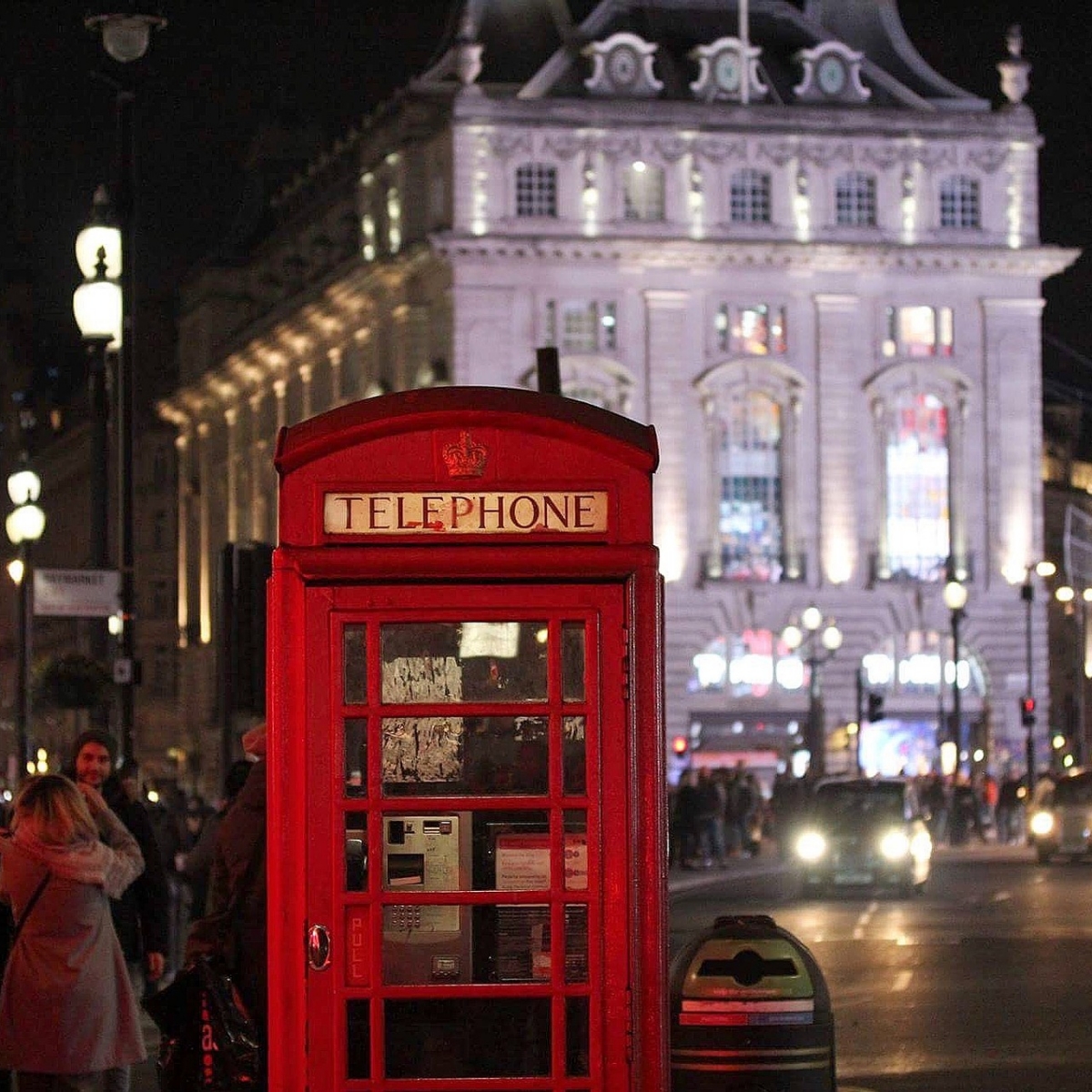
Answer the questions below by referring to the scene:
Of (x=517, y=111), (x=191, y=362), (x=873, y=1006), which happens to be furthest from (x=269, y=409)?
(x=873, y=1006)

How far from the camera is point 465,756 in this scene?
10.2m

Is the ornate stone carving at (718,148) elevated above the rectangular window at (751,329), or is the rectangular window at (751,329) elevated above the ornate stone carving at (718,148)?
the ornate stone carving at (718,148)

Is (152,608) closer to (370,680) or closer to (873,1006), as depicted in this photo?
(873,1006)

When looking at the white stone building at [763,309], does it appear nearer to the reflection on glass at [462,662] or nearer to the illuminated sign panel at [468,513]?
the illuminated sign panel at [468,513]

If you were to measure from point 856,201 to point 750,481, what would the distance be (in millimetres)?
9126

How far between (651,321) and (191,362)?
1455 inches

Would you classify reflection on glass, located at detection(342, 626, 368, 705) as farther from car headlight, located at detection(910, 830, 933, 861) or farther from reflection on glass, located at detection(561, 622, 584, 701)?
car headlight, located at detection(910, 830, 933, 861)

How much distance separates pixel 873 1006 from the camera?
21734 millimetres

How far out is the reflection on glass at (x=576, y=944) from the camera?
10.3 meters

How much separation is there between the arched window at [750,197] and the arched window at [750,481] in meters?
5.17

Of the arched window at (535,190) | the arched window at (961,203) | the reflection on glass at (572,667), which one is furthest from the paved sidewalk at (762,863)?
the arched window at (961,203)

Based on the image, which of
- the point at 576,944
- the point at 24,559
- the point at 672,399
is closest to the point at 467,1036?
the point at 576,944

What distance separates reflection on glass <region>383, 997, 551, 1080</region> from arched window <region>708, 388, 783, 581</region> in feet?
268

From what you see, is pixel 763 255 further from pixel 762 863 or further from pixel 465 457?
pixel 465 457
